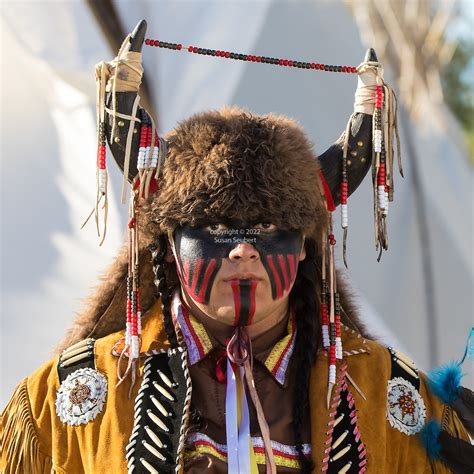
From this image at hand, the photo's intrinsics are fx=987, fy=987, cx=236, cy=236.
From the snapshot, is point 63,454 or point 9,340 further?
point 9,340

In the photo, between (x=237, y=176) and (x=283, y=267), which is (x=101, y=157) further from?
(x=283, y=267)

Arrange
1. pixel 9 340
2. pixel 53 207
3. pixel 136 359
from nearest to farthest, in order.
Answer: pixel 136 359, pixel 9 340, pixel 53 207

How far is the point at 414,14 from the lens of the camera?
761 cm

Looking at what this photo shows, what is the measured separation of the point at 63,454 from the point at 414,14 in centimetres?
607

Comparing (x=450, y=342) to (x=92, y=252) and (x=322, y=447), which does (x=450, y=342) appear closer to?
(x=92, y=252)

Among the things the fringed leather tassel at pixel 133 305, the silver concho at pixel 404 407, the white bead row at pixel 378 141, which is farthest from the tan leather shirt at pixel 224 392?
the white bead row at pixel 378 141

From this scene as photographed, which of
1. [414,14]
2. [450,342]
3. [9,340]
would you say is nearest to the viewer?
[9,340]

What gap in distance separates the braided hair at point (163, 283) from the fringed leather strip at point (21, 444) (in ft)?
1.21

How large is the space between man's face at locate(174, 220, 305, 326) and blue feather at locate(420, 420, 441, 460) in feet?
1.52

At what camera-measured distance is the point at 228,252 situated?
2.10 meters

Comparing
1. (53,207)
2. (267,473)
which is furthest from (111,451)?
(53,207)

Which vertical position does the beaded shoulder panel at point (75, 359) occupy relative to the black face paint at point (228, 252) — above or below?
below

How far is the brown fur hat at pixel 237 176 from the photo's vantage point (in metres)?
2.10

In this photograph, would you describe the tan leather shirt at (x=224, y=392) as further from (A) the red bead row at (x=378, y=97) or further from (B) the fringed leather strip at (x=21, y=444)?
(A) the red bead row at (x=378, y=97)
